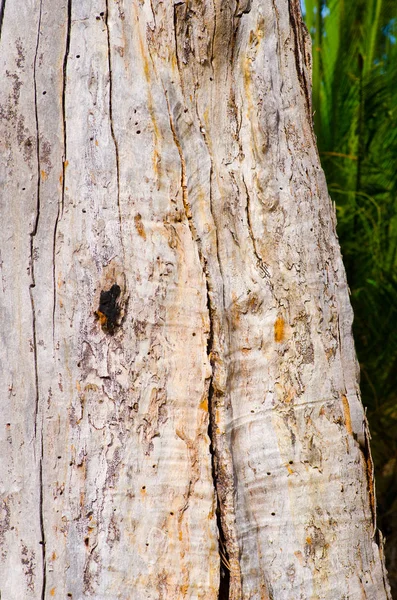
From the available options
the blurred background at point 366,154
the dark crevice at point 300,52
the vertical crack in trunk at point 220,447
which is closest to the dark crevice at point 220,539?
the vertical crack in trunk at point 220,447

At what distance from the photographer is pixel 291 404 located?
947 mm

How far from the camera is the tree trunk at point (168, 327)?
90 centimetres

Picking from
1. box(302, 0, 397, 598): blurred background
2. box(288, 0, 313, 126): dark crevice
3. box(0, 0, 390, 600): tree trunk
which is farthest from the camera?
box(302, 0, 397, 598): blurred background

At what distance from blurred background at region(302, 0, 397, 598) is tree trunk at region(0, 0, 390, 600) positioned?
848mm

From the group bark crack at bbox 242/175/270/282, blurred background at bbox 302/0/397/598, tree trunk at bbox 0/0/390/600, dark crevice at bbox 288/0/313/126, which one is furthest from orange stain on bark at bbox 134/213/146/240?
blurred background at bbox 302/0/397/598

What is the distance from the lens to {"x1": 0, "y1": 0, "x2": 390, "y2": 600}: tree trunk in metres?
0.90

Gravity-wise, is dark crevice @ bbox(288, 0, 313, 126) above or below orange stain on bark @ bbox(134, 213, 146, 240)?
above

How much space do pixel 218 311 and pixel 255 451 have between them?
0.74 ft

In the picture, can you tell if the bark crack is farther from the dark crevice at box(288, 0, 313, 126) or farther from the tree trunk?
the dark crevice at box(288, 0, 313, 126)

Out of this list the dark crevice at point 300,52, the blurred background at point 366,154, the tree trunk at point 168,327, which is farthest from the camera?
the blurred background at point 366,154

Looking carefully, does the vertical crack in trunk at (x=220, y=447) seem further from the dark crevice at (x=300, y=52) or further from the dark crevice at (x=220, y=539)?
the dark crevice at (x=300, y=52)

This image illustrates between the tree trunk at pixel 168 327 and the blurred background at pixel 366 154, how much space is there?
2.78 feet

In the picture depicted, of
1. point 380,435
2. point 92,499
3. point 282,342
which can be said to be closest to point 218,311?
point 282,342

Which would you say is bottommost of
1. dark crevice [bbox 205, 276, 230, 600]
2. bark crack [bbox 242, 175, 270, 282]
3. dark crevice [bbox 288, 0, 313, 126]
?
dark crevice [bbox 205, 276, 230, 600]
